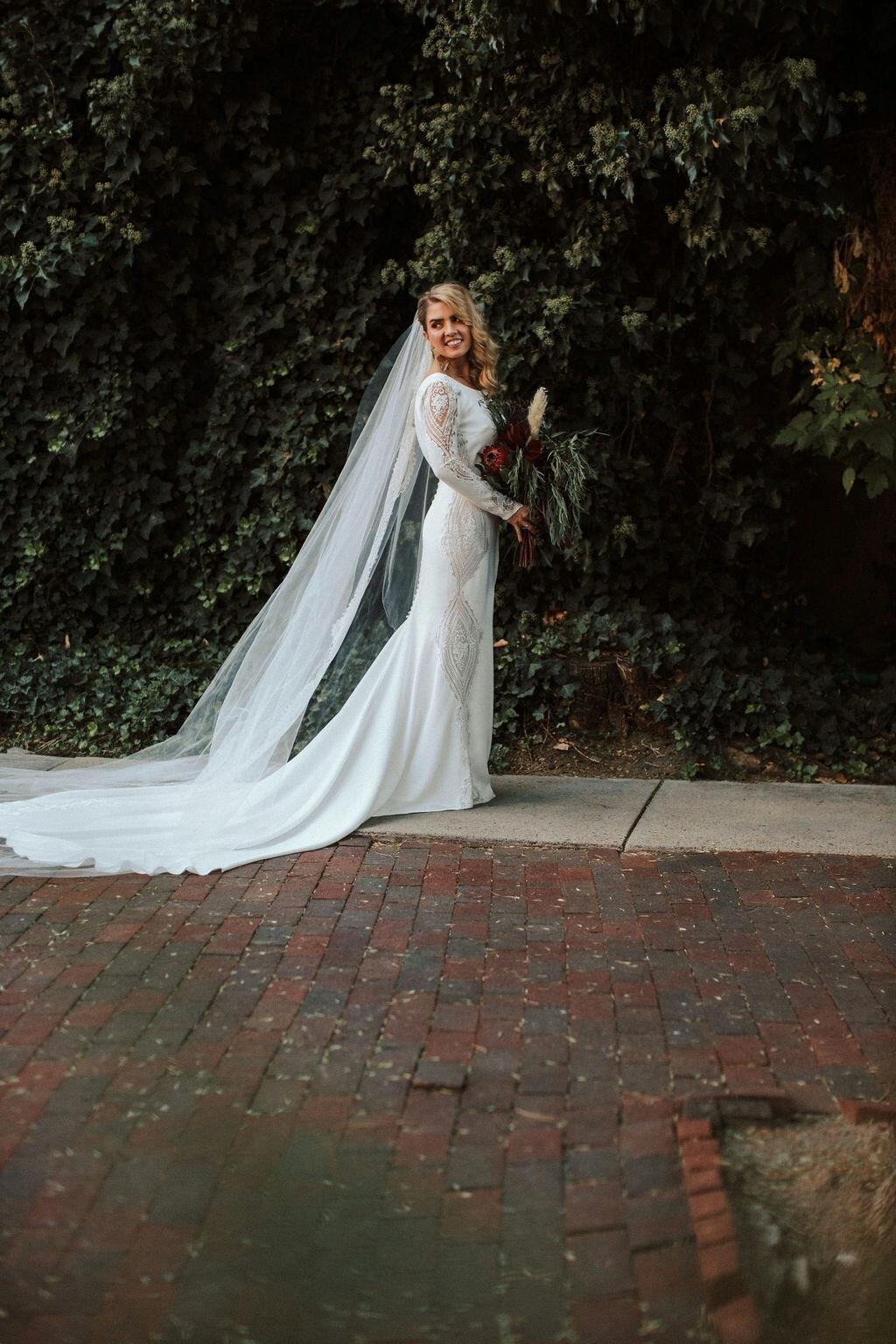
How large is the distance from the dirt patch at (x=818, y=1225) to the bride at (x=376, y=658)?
263 cm

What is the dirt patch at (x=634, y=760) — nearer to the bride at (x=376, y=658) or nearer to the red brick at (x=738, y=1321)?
the bride at (x=376, y=658)

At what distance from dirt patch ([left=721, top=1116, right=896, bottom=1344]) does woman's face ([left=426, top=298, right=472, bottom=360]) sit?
3.54m

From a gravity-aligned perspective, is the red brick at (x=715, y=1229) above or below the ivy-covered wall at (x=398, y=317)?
below

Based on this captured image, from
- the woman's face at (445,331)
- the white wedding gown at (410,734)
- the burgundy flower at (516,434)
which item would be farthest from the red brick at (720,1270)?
the woman's face at (445,331)

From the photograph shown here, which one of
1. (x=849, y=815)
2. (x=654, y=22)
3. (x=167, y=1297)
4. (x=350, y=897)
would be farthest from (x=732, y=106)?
(x=167, y=1297)

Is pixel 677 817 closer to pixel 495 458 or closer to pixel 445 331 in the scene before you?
pixel 495 458

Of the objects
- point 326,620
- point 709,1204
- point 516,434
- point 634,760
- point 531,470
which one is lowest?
point 634,760

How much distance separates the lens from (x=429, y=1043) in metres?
3.58

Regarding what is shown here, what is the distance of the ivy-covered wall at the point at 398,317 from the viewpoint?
22.3 ft

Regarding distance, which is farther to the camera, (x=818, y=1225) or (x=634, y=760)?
(x=634, y=760)

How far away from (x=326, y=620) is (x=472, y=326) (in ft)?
4.66

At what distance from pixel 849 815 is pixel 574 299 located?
3255 mm

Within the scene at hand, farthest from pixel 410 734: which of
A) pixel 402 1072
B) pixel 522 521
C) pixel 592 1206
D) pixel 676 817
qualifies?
pixel 592 1206

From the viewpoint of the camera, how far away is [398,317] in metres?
7.80
